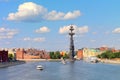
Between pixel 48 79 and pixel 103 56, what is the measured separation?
391 feet

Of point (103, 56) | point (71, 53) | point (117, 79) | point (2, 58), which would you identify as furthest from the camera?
point (103, 56)

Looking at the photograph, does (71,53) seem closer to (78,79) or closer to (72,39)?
(72,39)

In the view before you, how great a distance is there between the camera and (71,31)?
15925cm

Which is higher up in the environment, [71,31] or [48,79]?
[71,31]

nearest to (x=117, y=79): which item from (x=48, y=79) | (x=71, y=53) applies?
(x=48, y=79)


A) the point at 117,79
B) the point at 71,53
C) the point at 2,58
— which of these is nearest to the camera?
the point at 117,79

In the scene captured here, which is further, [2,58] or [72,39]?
[72,39]

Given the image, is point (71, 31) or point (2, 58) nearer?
point (2, 58)

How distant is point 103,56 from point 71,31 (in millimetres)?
25864

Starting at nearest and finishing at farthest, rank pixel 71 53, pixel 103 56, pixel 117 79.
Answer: pixel 117 79 < pixel 71 53 < pixel 103 56

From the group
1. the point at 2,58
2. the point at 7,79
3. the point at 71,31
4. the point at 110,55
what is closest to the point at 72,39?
the point at 71,31

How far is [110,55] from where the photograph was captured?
541 feet

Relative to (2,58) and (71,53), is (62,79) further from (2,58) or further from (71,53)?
(71,53)

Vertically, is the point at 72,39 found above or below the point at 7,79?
above
